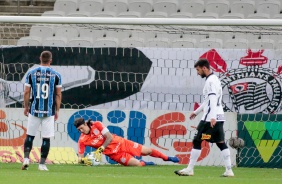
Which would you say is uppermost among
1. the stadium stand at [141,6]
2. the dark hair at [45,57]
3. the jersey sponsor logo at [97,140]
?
the stadium stand at [141,6]

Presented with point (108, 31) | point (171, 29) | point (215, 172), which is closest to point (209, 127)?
point (215, 172)

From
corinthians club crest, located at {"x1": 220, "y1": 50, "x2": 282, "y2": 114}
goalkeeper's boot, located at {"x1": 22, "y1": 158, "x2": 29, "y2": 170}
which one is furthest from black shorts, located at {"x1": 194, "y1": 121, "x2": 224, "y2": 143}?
corinthians club crest, located at {"x1": 220, "y1": 50, "x2": 282, "y2": 114}

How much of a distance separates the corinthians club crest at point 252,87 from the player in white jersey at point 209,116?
368 cm

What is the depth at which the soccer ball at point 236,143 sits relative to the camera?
49.3 ft

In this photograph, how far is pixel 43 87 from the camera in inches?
503

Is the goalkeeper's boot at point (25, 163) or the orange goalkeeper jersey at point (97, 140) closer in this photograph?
the goalkeeper's boot at point (25, 163)

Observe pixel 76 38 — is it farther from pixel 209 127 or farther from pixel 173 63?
pixel 209 127

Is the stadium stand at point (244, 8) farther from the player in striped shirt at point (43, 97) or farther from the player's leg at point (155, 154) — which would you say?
the player in striped shirt at point (43, 97)

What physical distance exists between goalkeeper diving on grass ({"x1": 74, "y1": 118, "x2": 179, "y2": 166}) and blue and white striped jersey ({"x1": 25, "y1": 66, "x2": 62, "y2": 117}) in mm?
1824

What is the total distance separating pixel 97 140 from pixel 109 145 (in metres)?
0.24

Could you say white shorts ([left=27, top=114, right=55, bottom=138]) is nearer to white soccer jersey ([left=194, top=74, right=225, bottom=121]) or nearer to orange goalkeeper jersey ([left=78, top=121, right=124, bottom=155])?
orange goalkeeper jersey ([left=78, top=121, right=124, bottom=155])

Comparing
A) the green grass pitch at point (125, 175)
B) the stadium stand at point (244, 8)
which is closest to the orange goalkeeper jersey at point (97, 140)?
the green grass pitch at point (125, 175)

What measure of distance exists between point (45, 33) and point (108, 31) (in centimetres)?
176

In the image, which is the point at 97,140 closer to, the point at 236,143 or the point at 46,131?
the point at 46,131
